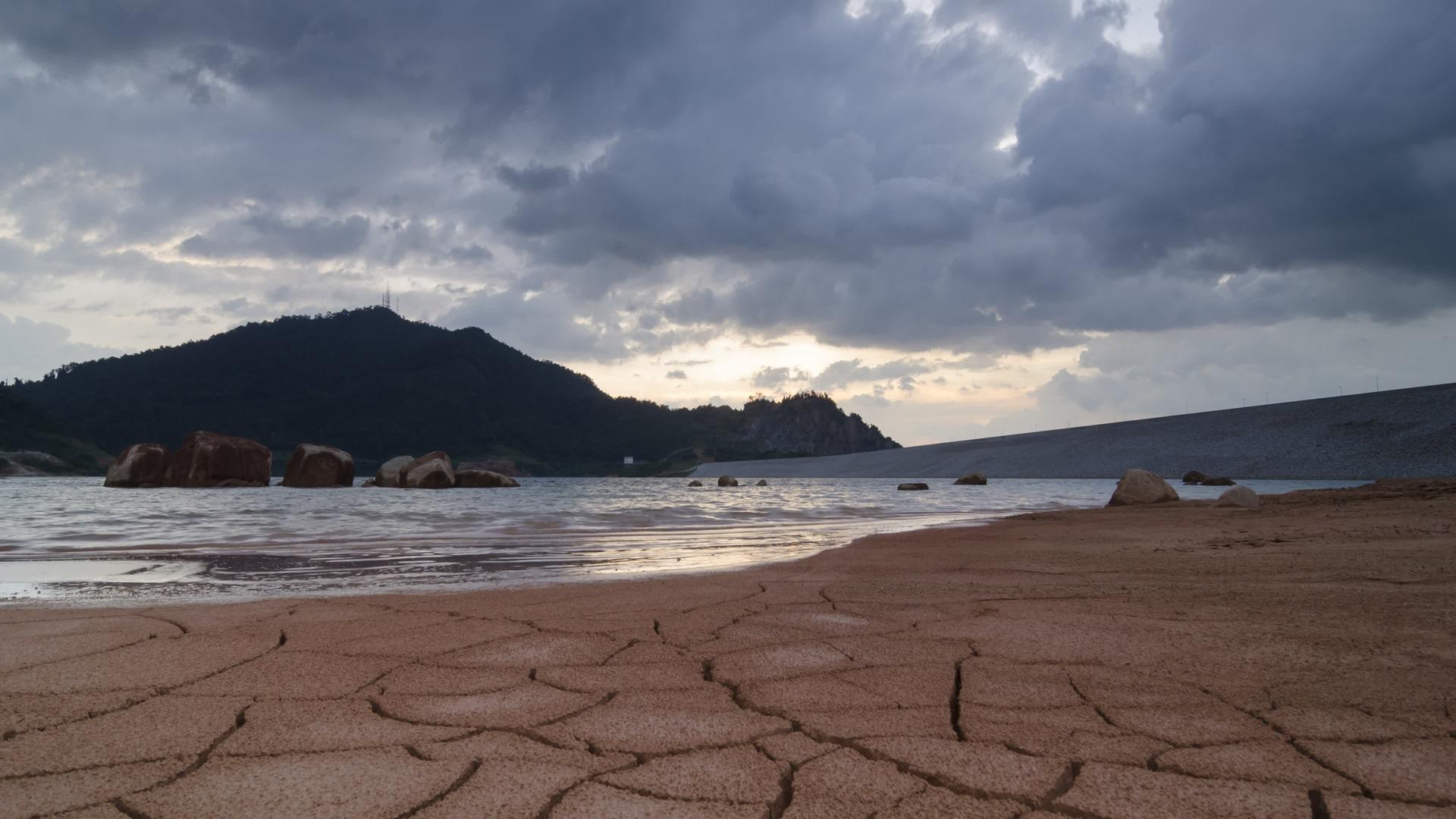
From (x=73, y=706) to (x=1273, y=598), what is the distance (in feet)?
15.0

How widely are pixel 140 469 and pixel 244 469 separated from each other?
368 cm

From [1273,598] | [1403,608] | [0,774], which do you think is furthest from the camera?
[1273,598]

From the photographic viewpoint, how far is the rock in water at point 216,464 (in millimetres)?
31766

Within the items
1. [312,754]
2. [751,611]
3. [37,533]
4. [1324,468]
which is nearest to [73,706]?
[312,754]

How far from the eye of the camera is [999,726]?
186 cm

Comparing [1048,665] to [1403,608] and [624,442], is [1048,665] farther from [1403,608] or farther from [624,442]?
[624,442]

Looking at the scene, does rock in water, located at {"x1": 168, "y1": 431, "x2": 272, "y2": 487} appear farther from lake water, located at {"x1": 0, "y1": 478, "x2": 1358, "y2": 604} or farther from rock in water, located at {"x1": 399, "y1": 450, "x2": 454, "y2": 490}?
lake water, located at {"x1": 0, "y1": 478, "x2": 1358, "y2": 604}

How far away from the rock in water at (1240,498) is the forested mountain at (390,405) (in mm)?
82566

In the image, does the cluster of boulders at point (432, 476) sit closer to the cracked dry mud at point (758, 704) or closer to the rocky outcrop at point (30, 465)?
the cracked dry mud at point (758, 704)

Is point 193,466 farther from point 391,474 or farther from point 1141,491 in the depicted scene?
point 1141,491

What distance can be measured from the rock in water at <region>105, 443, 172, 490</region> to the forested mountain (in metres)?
44.6

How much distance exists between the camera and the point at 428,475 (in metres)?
32.5

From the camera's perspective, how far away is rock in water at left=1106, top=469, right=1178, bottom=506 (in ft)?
44.7

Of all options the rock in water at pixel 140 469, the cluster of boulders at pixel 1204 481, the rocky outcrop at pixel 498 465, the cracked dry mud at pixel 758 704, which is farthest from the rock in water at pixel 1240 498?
the rocky outcrop at pixel 498 465
